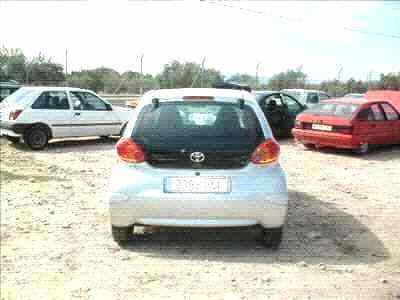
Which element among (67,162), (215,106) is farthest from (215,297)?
(67,162)

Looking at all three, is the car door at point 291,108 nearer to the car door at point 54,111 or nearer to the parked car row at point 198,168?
the car door at point 54,111

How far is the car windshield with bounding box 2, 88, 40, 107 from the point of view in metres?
11.6

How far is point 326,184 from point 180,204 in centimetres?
423

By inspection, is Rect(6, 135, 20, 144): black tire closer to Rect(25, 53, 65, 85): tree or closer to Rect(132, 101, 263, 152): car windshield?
Rect(132, 101, 263, 152): car windshield

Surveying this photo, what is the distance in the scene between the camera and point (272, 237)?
4785mm

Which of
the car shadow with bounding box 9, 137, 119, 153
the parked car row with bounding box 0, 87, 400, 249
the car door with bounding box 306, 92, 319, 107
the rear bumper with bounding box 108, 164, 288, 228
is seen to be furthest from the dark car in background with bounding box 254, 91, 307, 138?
the rear bumper with bounding box 108, 164, 288, 228

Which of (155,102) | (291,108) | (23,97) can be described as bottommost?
(291,108)

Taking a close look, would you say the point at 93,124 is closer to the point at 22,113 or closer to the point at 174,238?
the point at 22,113

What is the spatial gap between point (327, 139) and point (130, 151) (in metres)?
7.67

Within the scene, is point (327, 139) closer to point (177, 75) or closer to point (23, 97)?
point (23, 97)

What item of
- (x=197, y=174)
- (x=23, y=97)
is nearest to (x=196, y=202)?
(x=197, y=174)

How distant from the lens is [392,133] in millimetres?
12445

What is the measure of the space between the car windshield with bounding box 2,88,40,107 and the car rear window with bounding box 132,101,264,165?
7528mm

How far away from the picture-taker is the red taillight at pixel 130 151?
459 centimetres
